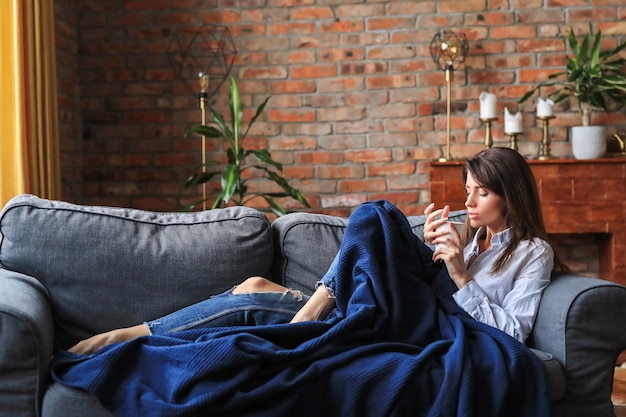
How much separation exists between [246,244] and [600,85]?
229cm

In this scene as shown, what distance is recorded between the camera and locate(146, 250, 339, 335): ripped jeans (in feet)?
6.85

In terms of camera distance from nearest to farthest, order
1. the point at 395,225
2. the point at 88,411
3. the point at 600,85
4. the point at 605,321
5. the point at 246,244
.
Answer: the point at 88,411, the point at 605,321, the point at 395,225, the point at 246,244, the point at 600,85

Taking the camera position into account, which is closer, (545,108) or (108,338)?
(108,338)

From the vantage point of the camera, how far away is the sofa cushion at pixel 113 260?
7.39ft

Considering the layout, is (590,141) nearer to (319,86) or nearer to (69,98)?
(319,86)

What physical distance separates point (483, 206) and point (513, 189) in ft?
0.32

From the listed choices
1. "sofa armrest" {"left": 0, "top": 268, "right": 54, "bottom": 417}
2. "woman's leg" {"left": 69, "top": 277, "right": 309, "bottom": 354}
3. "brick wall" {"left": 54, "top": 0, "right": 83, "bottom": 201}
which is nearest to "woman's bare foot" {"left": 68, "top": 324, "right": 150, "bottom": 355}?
"woman's leg" {"left": 69, "top": 277, "right": 309, "bottom": 354}

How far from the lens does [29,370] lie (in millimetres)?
1821

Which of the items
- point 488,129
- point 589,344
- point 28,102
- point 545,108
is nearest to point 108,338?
point 589,344

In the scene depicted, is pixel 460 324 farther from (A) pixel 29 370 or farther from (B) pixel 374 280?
(A) pixel 29 370

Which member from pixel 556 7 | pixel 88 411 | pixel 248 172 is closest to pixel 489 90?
pixel 556 7

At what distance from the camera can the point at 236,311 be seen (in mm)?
2115

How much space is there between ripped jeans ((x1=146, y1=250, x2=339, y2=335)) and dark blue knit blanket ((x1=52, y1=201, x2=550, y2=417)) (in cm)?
10

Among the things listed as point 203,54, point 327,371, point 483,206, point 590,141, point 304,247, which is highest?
point 203,54
